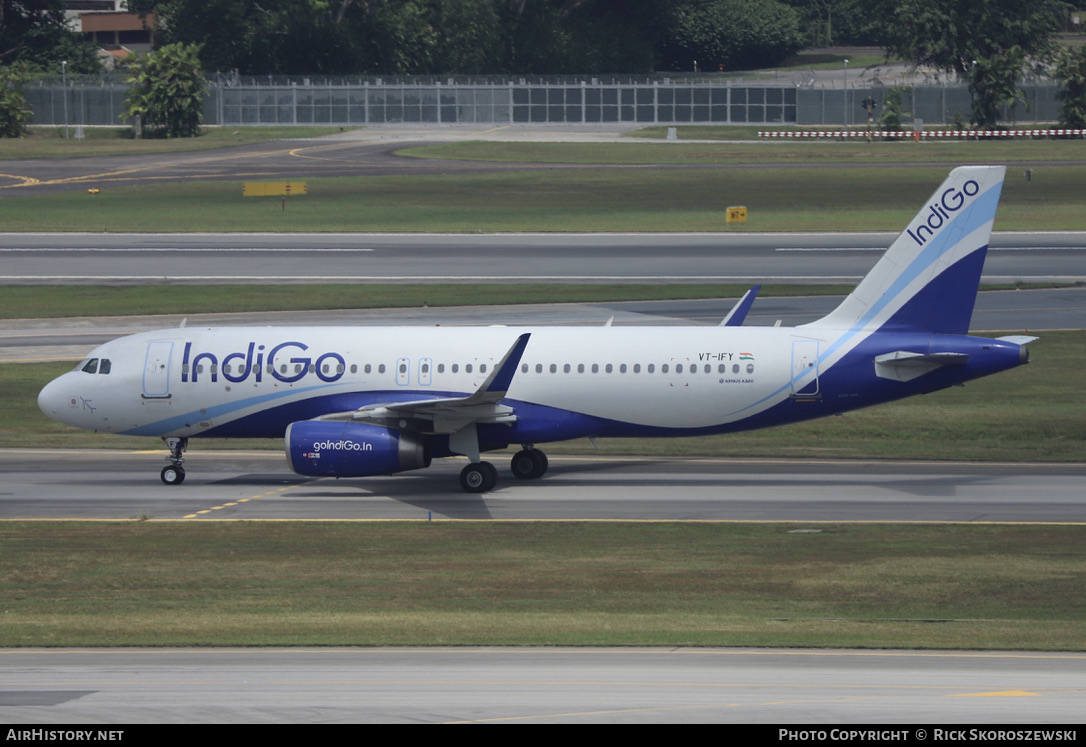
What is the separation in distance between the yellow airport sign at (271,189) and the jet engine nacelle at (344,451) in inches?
2974

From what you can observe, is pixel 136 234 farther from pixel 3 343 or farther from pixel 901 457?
pixel 901 457

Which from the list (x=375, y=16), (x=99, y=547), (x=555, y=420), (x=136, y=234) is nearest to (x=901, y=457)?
(x=555, y=420)

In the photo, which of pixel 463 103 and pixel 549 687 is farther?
pixel 463 103

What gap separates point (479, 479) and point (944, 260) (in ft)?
43.7

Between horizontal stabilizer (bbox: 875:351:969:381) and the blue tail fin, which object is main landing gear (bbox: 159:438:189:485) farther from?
the blue tail fin

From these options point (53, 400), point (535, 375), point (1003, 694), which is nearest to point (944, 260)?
point (535, 375)

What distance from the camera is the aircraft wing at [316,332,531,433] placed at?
3384 cm

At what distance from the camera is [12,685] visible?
1866cm

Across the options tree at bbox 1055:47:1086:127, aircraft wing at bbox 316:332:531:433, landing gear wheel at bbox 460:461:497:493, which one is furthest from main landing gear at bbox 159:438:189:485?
tree at bbox 1055:47:1086:127

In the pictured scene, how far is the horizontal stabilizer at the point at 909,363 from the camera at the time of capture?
111 feet

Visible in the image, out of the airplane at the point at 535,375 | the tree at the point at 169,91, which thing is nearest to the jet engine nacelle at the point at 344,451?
the airplane at the point at 535,375

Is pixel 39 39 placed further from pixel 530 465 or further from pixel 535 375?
pixel 535 375

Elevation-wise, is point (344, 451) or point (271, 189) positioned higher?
point (271, 189)

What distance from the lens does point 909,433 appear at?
41625 mm
